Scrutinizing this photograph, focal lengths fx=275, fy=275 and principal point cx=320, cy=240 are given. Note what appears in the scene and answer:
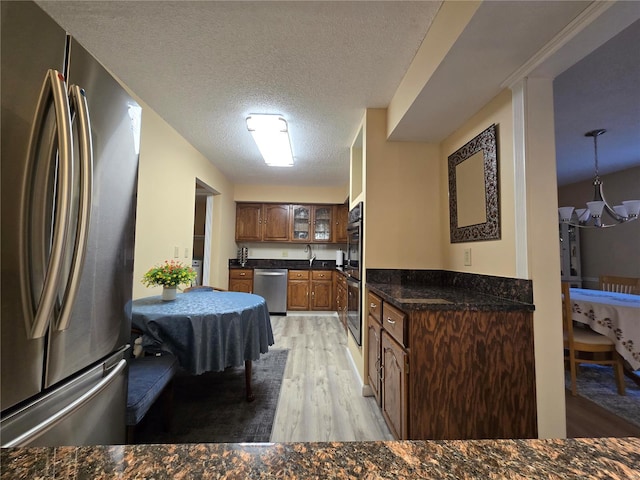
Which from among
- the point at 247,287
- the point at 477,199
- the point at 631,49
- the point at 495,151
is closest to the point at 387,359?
the point at 477,199

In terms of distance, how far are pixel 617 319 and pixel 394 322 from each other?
6.66 ft

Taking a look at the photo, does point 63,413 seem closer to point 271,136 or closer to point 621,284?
point 271,136

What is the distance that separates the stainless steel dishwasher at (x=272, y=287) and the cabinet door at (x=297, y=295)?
5.0 inches

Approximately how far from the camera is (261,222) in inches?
212

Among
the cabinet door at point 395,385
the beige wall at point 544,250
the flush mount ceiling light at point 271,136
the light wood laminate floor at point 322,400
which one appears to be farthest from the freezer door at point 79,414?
the flush mount ceiling light at point 271,136

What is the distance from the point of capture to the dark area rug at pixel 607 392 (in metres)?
1.96

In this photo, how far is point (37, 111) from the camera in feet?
2.23

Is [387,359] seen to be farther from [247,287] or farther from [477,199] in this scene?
[247,287]

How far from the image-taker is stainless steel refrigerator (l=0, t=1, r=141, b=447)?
2.09 feet

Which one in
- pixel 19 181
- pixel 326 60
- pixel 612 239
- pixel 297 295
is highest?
pixel 326 60

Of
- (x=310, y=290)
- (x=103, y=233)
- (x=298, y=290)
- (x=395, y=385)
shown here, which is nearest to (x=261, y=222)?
(x=298, y=290)

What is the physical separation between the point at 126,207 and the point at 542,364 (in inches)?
78.0

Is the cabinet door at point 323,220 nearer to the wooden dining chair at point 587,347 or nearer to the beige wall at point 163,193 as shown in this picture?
the beige wall at point 163,193

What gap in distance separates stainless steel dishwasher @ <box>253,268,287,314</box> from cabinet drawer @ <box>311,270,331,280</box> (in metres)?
0.53
